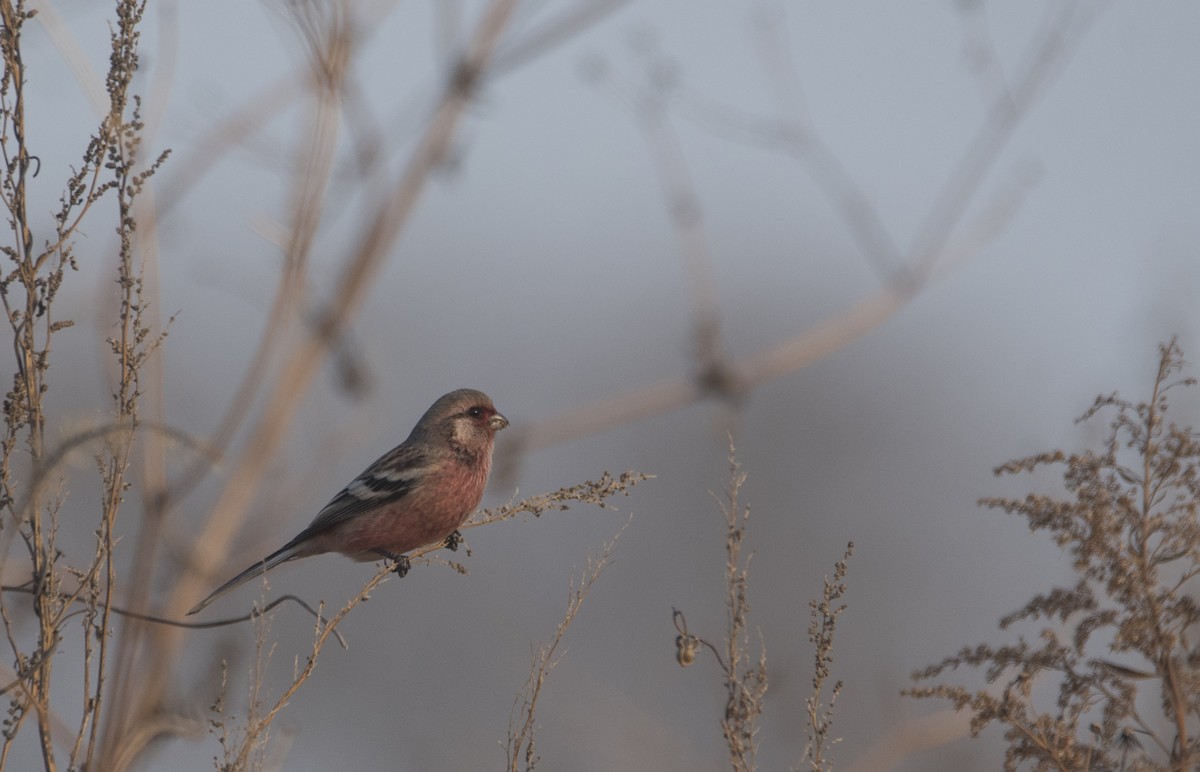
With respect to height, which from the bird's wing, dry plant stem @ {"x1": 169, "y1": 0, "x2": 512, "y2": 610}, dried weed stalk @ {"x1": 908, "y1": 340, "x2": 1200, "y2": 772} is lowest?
dried weed stalk @ {"x1": 908, "y1": 340, "x2": 1200, "y2": 772}

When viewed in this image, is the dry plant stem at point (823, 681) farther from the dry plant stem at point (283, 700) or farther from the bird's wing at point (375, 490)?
the bird's wing at point (375, 490)

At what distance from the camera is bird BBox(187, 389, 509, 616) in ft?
19.7

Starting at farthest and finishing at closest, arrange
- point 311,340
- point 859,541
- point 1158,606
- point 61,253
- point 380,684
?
point 859,541 < point 380,684 < point 311,340 < point 61,253 < point 1158,606

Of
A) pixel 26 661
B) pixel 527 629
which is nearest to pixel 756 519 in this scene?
pixel 527 629

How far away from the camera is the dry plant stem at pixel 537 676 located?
315 centimetres

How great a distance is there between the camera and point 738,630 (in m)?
3.09

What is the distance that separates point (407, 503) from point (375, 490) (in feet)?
0.88

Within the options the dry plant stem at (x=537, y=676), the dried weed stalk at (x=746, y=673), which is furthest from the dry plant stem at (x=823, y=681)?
the dry plant stem at (x=537, y=676)

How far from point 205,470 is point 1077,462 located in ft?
8.37

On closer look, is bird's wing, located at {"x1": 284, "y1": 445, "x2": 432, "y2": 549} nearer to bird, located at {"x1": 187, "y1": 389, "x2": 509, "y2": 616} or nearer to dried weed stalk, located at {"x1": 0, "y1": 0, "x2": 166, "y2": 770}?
bird, located at {"x1": 187, "y1": 389, "x2": 509, "y2": 616}

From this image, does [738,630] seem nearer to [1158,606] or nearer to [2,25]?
[1158,606]

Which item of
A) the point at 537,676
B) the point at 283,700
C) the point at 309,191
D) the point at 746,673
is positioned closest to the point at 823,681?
the point at 746,673

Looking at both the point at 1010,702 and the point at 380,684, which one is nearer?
the point at 1010,702

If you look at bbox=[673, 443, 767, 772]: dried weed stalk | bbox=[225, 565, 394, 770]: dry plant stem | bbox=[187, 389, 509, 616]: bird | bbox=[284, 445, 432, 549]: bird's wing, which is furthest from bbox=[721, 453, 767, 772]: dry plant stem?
bbox=[284, 445, 432, 549]: bird's wing
